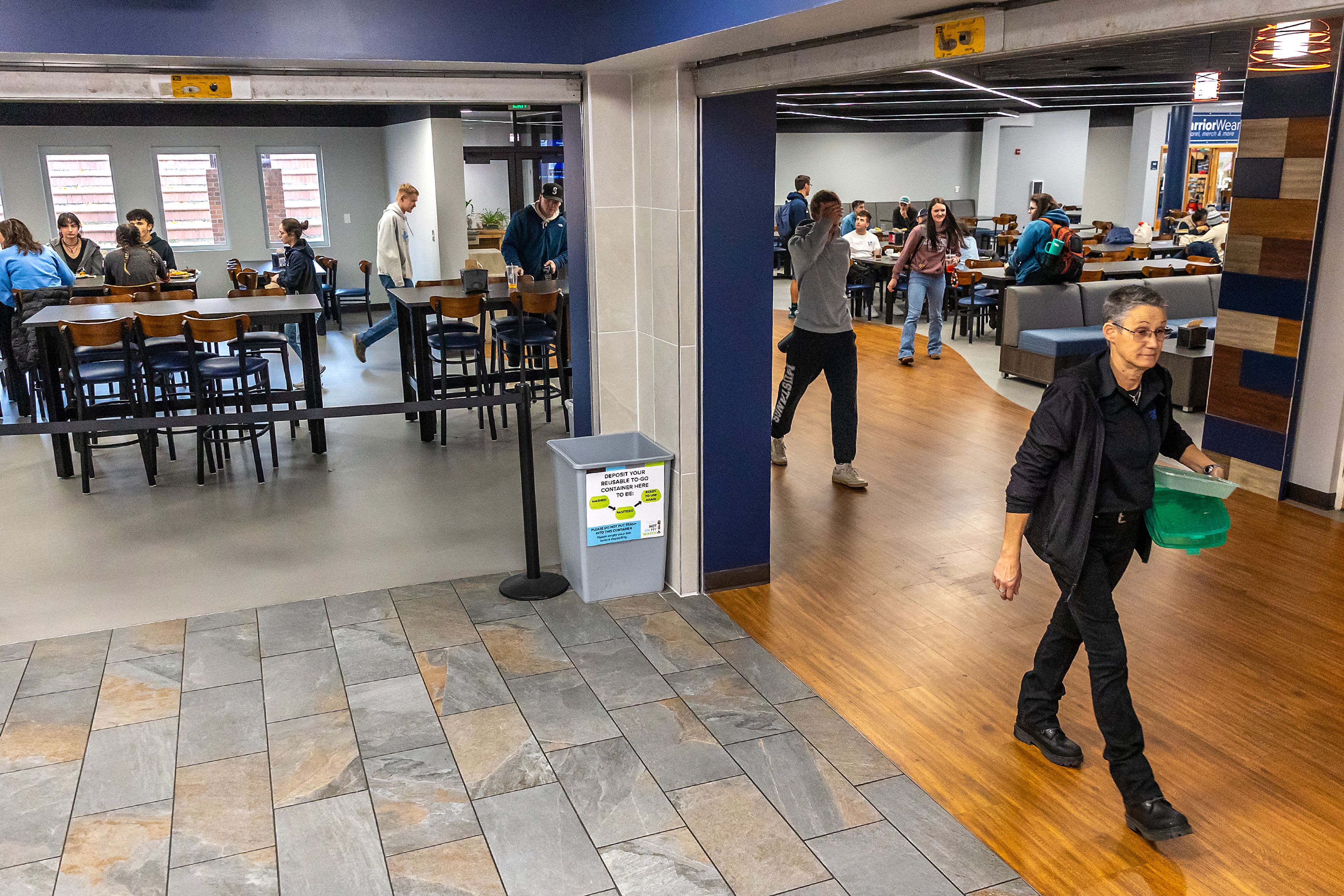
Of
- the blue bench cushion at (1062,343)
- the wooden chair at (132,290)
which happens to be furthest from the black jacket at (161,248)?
the blue bench cushion at (1062,343)

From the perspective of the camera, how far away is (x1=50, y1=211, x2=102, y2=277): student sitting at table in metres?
8.76

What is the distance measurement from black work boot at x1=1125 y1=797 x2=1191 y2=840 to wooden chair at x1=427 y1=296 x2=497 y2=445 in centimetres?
496

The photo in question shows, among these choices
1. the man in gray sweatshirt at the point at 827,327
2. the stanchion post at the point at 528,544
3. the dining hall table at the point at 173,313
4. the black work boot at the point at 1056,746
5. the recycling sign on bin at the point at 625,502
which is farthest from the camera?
the dining hall table at the point at 173,313

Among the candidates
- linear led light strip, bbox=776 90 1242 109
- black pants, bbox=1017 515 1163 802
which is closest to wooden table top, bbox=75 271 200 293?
linear led light strip, bbox=776 90 1242 109

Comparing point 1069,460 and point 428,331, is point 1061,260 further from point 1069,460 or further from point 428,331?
point 1069,460

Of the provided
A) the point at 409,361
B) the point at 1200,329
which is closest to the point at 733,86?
the point at 409,361

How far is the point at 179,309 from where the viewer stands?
7.23 metres

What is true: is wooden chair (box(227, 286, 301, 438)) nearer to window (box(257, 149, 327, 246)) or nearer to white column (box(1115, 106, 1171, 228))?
window (box(257, 149, 327, 246))

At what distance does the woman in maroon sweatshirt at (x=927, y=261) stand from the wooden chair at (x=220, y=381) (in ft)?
19.6

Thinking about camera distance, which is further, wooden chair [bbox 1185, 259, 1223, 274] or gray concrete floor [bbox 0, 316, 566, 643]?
wooden chair [bbox 1185, 259, 1223, 274]

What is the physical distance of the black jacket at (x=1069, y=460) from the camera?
2.94m

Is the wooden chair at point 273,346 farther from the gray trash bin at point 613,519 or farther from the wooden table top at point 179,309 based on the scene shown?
the gray trash bin at point 613,519

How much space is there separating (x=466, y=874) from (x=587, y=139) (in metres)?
3.19

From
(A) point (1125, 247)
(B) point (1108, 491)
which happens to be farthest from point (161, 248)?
(A) point (1125, 247)
